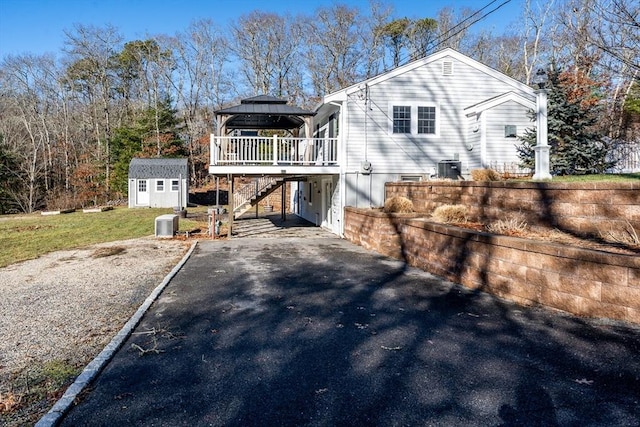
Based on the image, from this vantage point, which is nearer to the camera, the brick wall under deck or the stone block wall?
the brick wall under deck

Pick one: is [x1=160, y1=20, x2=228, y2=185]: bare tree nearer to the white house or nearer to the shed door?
the shed door

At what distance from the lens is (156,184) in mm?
Result: 27828

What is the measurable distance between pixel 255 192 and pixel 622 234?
1368cm

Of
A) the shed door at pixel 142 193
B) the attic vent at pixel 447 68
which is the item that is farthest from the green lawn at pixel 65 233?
the attic vent at pixel 447 68

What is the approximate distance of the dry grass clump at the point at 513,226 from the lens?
6.64 meters

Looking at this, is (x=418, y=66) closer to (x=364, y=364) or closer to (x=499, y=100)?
(x=499, y=100)

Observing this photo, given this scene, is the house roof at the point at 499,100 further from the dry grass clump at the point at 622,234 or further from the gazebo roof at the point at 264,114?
the dry grass clump at the point at 622,234

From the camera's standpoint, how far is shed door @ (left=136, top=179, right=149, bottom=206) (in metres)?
27.7

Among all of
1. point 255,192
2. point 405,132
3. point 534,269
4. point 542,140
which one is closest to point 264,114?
point 255,192

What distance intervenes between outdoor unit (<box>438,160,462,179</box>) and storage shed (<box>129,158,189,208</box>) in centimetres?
1950

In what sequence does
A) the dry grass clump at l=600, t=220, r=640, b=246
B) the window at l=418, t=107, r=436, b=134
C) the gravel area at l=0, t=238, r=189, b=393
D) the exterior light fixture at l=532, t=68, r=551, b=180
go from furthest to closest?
1. the window at l=418, t=107, r=436, b=134
2. the exterior light fixture at l=532, t=68, r=551, b=180
3. the dry grass clump at l=600, t=220, r=640, b=246
4. the gravel area at l=0, t=238, r=189, b=393

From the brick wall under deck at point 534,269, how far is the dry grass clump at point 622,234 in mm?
963

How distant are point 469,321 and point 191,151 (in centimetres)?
3613

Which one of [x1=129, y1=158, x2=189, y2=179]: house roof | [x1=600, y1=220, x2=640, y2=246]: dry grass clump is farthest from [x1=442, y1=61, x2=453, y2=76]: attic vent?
[x1=129, y1=158, x2=189, y2=179]: house roof
